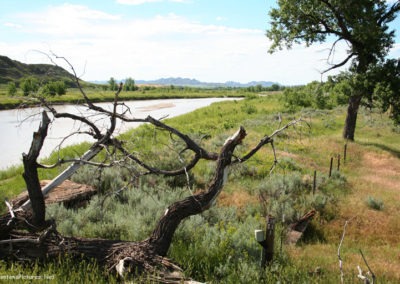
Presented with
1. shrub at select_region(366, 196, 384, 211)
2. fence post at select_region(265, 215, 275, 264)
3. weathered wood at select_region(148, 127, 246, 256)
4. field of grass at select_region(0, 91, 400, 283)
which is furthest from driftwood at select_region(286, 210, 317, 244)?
shrub at select_region(366, 196, 384, 211)

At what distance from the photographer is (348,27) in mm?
22203

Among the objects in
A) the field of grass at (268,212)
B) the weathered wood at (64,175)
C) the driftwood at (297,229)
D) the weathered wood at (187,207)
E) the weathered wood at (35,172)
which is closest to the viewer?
the weathered wood at (187,207)

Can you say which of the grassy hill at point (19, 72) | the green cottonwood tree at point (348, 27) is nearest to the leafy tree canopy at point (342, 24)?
the green cottonwood tree at point (348, 27)

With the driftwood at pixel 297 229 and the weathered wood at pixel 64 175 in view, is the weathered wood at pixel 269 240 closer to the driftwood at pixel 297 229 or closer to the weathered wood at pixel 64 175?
the driftwood at pixel 297 229

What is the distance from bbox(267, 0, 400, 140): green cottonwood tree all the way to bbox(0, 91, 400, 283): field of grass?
5.97m

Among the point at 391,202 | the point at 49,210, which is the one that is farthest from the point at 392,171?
the point at 49,210

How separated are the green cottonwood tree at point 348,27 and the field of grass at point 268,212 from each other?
5.97 metres

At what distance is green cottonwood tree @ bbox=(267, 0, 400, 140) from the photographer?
20.4 metres

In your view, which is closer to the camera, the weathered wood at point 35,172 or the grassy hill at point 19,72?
the weathered wood at point 35,172

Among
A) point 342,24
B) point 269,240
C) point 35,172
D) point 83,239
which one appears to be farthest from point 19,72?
point 269,240

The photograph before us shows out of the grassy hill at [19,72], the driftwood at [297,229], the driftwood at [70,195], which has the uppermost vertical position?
the grassy hill at [19,72]

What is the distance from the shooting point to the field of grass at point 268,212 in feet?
20.5

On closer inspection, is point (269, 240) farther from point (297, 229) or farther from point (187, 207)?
point (297, 229)

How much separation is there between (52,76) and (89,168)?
6.48 meters
